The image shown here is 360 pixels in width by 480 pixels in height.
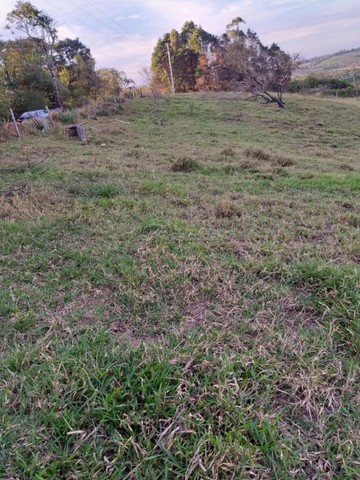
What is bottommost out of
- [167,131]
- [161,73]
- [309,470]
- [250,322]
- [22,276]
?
[309,470]

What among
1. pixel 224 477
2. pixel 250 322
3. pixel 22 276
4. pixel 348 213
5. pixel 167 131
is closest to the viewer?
pixel 224 477

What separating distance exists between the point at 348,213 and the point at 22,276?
3068 mm

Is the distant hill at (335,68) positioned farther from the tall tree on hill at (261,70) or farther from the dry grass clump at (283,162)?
the dry grass clump at (283,162)

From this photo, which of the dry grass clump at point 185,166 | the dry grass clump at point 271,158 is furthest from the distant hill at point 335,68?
the dry grass clump at point 185,166

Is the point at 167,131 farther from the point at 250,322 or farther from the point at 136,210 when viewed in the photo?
the point at 250,322

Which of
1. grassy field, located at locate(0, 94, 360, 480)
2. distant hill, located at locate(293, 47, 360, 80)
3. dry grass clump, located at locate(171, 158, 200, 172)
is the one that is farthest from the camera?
distant hill, located at locate(293, 47, 360, 80)

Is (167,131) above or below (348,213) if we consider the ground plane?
above

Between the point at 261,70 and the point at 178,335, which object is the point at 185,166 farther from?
the point at 261,70

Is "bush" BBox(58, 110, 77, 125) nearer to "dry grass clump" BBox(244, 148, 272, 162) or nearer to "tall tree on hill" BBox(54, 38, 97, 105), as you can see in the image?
"dry grass clump" BBox(244, 148, 272, 162)

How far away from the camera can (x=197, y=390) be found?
4.54ft

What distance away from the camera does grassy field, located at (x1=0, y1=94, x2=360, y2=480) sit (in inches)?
46.7

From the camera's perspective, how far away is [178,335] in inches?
67.1

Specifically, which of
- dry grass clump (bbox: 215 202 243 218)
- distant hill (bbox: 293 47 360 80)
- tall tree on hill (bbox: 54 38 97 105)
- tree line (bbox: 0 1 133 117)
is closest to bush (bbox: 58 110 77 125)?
tree line (bbox: 0 1 133 117)

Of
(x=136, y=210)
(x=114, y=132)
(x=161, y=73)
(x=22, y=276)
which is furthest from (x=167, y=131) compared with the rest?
(x=161, y=73)
